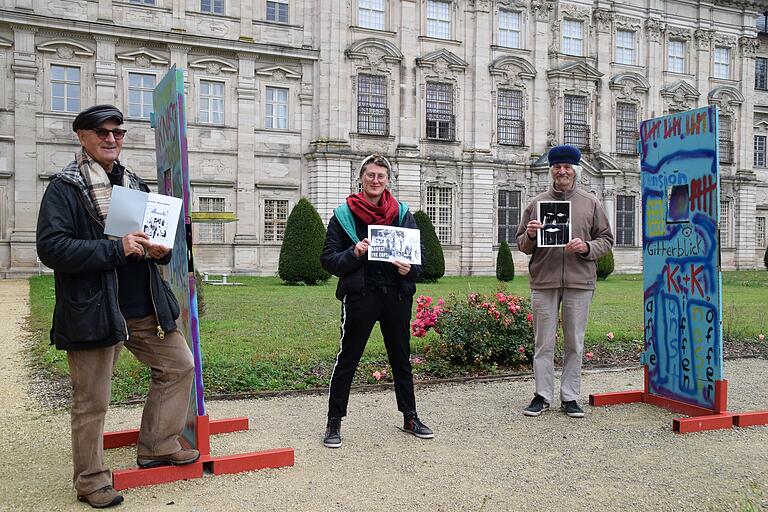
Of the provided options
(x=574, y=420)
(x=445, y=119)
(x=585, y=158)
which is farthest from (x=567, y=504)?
(x=585, y=158)

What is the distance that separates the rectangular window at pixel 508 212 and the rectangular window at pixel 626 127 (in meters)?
6.00

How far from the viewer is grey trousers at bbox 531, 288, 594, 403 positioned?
6191mm

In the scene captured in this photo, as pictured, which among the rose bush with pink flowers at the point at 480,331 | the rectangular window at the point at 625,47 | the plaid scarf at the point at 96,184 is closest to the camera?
the plaid scarf at the point at 96,184

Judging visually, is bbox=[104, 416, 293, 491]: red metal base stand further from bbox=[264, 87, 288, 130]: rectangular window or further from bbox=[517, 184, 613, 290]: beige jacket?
bbox=[264, 87, 288, 130]: rectangular window

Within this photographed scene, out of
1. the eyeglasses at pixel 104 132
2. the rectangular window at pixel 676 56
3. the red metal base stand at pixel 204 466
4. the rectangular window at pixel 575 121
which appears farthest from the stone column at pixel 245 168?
the eyeglasses at pixel 104 132

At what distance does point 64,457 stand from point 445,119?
27.4m

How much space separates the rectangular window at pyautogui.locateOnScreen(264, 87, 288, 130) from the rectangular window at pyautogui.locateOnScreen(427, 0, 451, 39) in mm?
6832

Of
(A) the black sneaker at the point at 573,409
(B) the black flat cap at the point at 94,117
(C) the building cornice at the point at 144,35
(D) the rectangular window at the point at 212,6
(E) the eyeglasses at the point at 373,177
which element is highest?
(D) the rectangular window at the point at 212,6

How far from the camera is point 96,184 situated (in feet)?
13.6

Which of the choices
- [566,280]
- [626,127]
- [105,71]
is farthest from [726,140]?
[566,280]

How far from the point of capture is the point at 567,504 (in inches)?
160

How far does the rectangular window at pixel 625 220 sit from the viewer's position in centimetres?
3428

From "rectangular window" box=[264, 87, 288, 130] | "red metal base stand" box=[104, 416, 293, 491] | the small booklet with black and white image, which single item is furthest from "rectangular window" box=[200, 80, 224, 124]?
"red metal base stand" box=[104, 416, 293, 491]

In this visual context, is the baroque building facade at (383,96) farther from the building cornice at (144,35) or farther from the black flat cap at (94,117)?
the black flat cap at (94,117)
